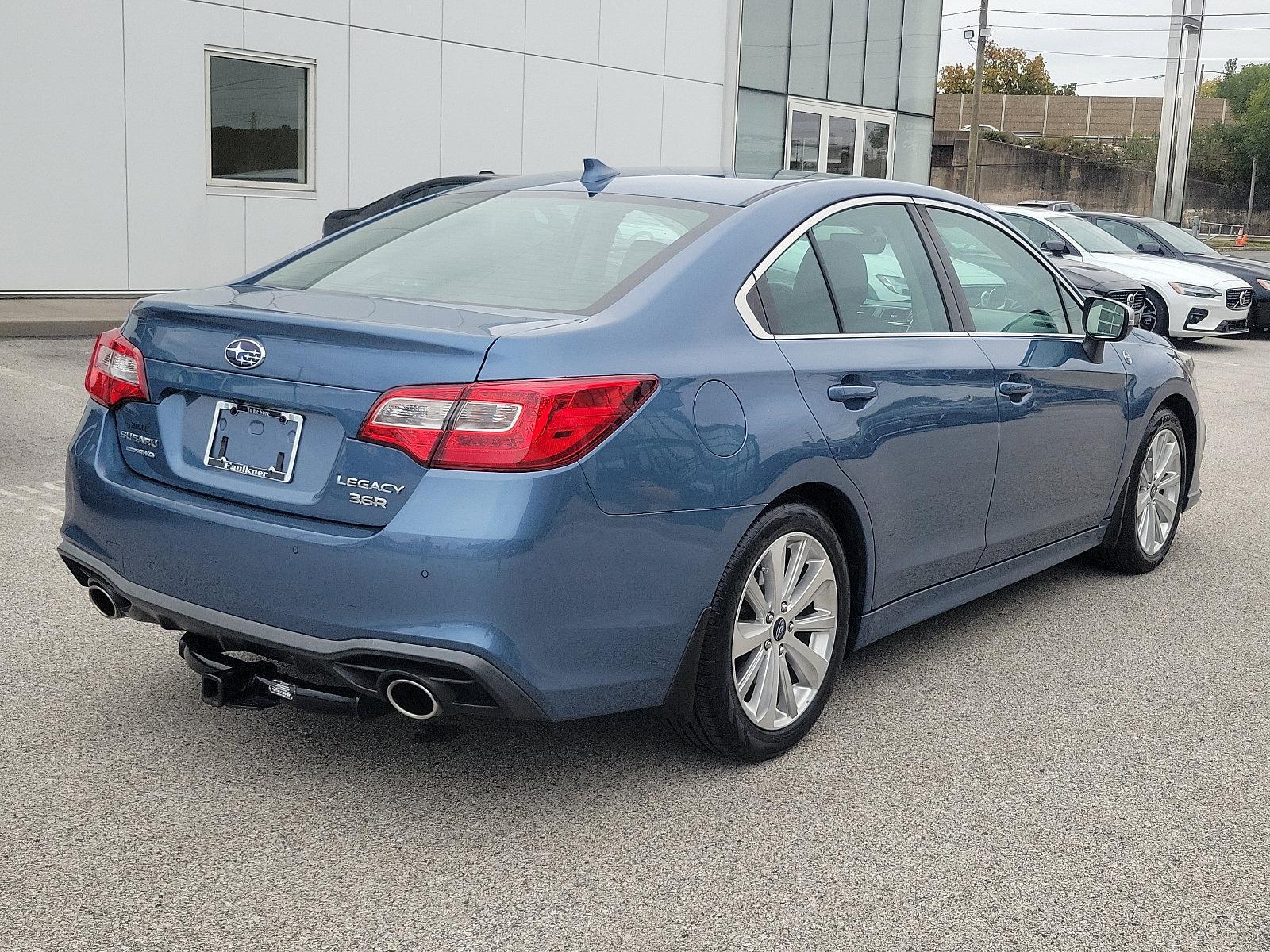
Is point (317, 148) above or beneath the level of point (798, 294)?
above

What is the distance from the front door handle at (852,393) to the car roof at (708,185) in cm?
60

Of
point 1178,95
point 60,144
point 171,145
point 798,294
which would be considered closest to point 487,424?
point 798,294

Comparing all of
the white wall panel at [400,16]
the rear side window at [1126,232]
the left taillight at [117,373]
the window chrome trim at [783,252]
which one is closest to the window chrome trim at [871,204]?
the window chrome trim at [783,252]

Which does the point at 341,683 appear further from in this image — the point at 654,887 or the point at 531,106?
the point at 531,106

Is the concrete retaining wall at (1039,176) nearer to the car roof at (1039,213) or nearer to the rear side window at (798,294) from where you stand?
the car roof at (1039,213)

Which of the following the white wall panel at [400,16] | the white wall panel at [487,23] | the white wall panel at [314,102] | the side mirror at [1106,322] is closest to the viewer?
the side mirror at [1106,322]

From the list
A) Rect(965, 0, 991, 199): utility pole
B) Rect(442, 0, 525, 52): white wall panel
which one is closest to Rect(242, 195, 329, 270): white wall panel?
Rect(442, 0, 525, 52): white wall panel

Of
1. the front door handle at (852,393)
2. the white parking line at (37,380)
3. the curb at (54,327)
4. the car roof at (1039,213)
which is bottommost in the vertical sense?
the white parking line at (37,380)

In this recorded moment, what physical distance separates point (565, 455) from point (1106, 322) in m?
2.93

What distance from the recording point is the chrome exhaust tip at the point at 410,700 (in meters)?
3.04

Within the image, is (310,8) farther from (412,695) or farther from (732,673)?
(412,695)

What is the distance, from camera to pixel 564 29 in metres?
19.1

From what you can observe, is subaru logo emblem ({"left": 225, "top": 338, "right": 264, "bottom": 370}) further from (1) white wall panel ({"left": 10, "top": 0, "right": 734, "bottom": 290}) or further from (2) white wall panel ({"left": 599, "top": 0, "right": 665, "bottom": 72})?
Answer: (2) white wall panel ({"left": 599, "top": 0, "right": 665, "bottom": 72})

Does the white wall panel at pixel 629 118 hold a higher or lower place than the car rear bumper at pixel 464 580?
higher
